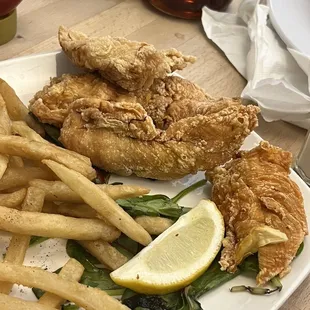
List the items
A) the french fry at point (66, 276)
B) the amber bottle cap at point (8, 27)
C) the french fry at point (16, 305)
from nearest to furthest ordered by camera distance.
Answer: the french fry at point (16, 305) < the french fry at point (66, 276) < the amber bottle cap at point (8, 27)

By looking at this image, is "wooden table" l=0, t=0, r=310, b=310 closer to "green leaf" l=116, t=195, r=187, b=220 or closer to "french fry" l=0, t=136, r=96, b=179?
"green leaf" l=116, t=195, r=187, b=220

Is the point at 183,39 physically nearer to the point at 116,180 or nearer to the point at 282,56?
the point at 282,56

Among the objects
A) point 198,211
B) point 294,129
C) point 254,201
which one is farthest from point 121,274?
point 294,129

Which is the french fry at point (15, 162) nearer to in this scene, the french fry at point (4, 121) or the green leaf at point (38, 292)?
the french fry at point (4, 121)

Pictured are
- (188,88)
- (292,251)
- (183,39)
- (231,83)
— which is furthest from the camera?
(183,39)

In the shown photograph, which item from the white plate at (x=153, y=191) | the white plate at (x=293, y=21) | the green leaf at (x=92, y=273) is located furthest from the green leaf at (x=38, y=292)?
Answer: the white plate at (x=293, y=21)

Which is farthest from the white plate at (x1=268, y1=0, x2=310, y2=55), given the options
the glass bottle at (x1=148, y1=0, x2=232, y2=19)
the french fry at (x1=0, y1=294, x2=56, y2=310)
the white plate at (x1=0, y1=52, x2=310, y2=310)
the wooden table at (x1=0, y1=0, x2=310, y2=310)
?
the french fry at (x1=0, y1=294, x2=56, y2=310)

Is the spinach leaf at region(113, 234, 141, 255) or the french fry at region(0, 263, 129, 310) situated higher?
the french fry at region(0, 263, 129, 310)
